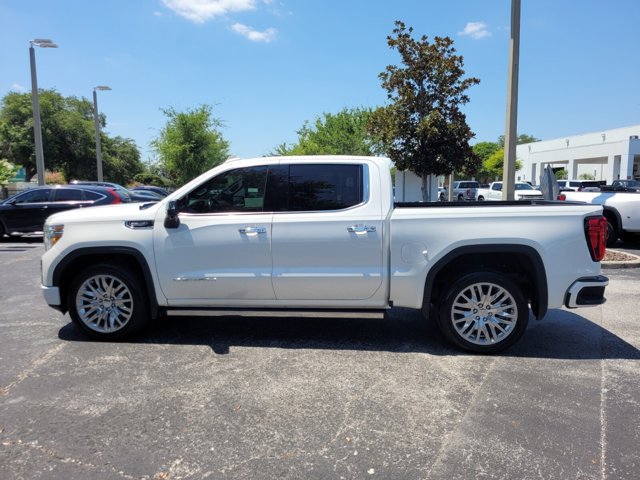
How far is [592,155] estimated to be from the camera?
4772 cm

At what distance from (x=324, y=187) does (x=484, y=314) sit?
1.97 m

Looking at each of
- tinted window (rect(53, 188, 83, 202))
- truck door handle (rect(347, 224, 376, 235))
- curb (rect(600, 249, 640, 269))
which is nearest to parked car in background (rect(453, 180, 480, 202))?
curb (rect(600, 249, 640, 269))

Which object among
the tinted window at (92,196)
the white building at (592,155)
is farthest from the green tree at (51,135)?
the white building at (592,155)

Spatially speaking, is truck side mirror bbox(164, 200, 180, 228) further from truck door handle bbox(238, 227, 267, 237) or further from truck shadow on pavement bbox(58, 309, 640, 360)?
truck shadow on pavement bbox(58, 309, 640, 360)

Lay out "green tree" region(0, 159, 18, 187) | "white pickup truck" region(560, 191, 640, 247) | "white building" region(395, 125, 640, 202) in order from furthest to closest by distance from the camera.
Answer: "white building" region(395, 125, 640, 202) < "green tree" region(0, 159, 18, 187) < "white pickup truck" region(560, 191, 640, 247)

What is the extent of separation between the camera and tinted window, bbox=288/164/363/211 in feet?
16.1

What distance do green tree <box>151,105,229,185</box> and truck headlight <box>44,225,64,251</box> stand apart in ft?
82.5

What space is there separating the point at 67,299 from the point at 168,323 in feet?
3.80

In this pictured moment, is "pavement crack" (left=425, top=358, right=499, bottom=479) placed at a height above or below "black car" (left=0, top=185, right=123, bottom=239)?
below

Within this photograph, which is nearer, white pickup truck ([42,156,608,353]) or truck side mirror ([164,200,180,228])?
white pickup truck ([42,156,608,353])

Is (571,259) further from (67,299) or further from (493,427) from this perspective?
(67,299)

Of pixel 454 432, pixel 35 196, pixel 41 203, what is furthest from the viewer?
pixel 35 196

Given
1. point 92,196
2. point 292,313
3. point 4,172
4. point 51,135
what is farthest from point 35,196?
point 51,135

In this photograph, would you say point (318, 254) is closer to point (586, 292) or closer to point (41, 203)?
point (586, 292)
